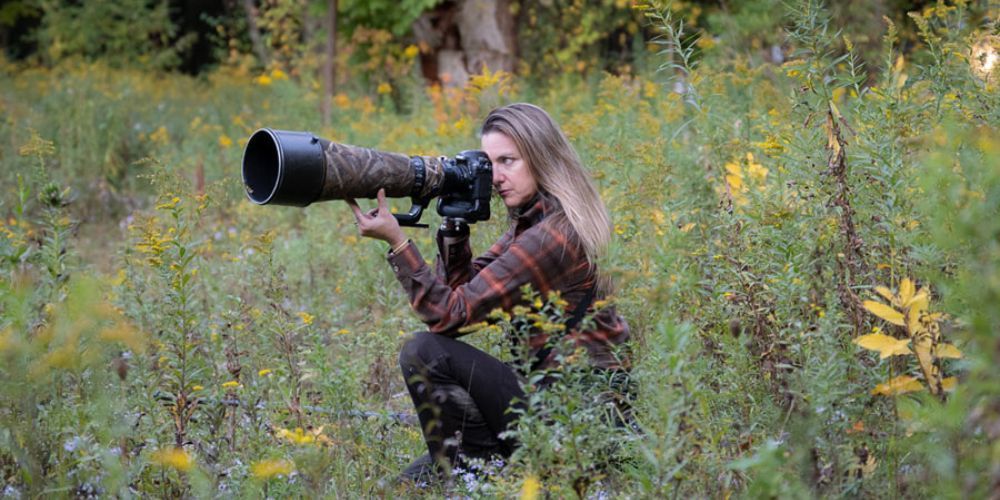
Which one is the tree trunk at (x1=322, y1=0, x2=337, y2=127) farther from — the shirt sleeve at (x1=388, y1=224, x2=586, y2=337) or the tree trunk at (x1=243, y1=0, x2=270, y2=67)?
the shirt sleeve at (x1=388, y1=224, x2=586, y2=337)

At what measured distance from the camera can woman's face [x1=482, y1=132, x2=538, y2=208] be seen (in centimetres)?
308

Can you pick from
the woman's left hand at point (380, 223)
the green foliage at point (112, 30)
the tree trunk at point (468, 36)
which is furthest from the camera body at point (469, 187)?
the green foliage at point (112, 30)

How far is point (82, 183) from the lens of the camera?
712cm

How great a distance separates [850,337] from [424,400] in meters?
1.15

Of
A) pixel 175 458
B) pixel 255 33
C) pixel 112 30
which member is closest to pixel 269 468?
pixel 175 458

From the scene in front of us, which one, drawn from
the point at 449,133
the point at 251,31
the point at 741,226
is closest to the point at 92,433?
the point at 741,226

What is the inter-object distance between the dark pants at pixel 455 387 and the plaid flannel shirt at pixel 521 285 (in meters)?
0.07

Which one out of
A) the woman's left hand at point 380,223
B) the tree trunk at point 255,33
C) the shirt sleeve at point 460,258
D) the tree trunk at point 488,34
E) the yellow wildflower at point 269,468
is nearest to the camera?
the yellow wildflower at point 269,468

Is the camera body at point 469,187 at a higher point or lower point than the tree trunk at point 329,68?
higher

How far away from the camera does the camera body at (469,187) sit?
9.77ft

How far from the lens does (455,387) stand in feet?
9.60

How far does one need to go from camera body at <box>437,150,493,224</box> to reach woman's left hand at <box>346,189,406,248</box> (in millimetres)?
228

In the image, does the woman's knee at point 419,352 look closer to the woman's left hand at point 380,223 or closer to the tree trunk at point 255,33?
the woman's left hand at point 380,223

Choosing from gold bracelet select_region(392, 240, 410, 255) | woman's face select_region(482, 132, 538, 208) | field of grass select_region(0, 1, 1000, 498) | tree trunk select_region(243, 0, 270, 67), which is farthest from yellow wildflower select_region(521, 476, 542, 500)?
tree trunk select_region(243, 0, 270, 67)
